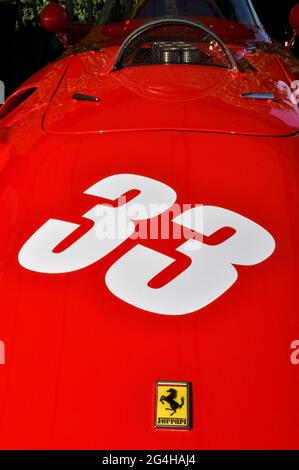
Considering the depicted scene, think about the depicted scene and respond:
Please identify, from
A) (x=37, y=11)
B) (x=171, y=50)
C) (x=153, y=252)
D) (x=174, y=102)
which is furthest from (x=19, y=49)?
(x=153, y=252)

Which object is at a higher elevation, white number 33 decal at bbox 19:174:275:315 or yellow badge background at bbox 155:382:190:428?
white number 33 decal at bbox 19:174:275:315

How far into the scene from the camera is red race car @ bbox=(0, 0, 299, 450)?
3.53 feet

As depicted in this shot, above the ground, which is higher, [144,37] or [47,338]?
[144,37]

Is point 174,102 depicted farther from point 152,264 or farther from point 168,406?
point 168,406

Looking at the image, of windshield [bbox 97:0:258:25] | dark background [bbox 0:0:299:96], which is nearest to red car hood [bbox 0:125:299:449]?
windshield [bbox 97:0:258:25]

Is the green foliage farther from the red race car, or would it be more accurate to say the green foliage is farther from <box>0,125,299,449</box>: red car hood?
<box>0,125,299,449</box>: red car hood

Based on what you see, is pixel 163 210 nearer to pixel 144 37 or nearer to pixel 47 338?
pixel 47 338

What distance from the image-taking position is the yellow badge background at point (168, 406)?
105cm

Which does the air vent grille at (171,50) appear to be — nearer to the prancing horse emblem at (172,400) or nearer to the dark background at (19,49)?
the prancing horse emblem at (172,400)

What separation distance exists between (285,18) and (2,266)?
25.4 ft

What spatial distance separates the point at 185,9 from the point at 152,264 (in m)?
2.11

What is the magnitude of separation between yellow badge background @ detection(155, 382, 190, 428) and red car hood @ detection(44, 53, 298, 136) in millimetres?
795

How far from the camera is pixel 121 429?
3.44 ft
